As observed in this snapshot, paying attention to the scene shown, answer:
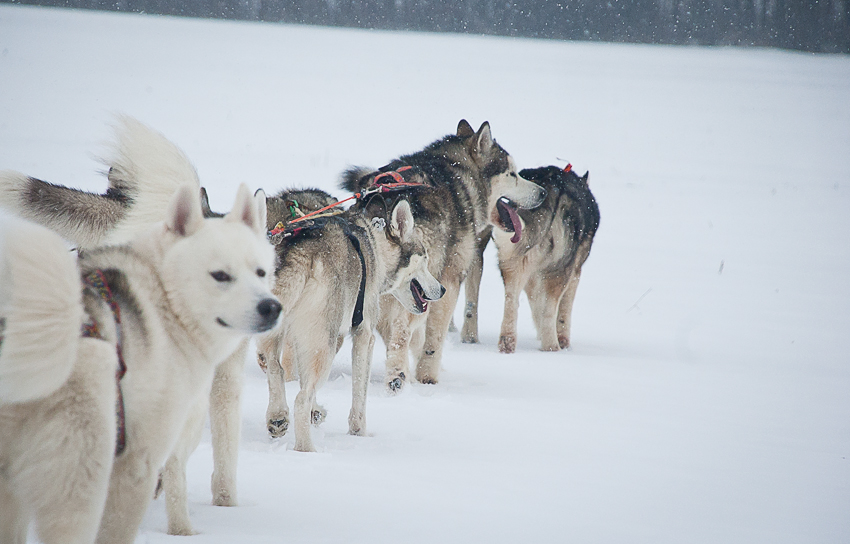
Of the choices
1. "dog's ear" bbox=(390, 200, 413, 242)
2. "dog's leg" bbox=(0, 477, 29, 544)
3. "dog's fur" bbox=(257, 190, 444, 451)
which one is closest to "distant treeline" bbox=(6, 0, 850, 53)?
"dog's ear" bbox=(390, 200, 413, 242)

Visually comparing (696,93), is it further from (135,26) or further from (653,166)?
(135,26)

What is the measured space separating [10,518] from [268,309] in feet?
2.70

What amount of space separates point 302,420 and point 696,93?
84.1 feet

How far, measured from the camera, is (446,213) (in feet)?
18.9

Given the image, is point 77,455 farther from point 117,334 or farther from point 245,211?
point 245,211

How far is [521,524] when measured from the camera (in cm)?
287

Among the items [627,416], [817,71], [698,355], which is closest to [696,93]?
[817,71]

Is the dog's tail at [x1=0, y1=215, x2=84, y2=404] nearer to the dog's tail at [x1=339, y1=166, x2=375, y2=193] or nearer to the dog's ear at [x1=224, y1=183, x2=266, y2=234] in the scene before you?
the dog's ear at [x1=224, y1=183, x2=266, y2=234]

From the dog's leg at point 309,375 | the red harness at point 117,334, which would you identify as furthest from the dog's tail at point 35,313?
the dog's leg at point 309,375

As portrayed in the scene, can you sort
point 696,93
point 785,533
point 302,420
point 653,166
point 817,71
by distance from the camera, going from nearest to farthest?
point 785,533, point 302,420, point 653,166, point 696,93, point 817,71

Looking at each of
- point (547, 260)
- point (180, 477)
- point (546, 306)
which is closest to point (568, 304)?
point (546, 306)

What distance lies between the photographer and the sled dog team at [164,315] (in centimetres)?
172

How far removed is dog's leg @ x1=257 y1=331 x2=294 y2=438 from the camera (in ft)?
12.5

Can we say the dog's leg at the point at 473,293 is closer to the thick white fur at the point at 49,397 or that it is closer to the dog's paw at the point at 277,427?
the dog's paw at the point at 277,427
